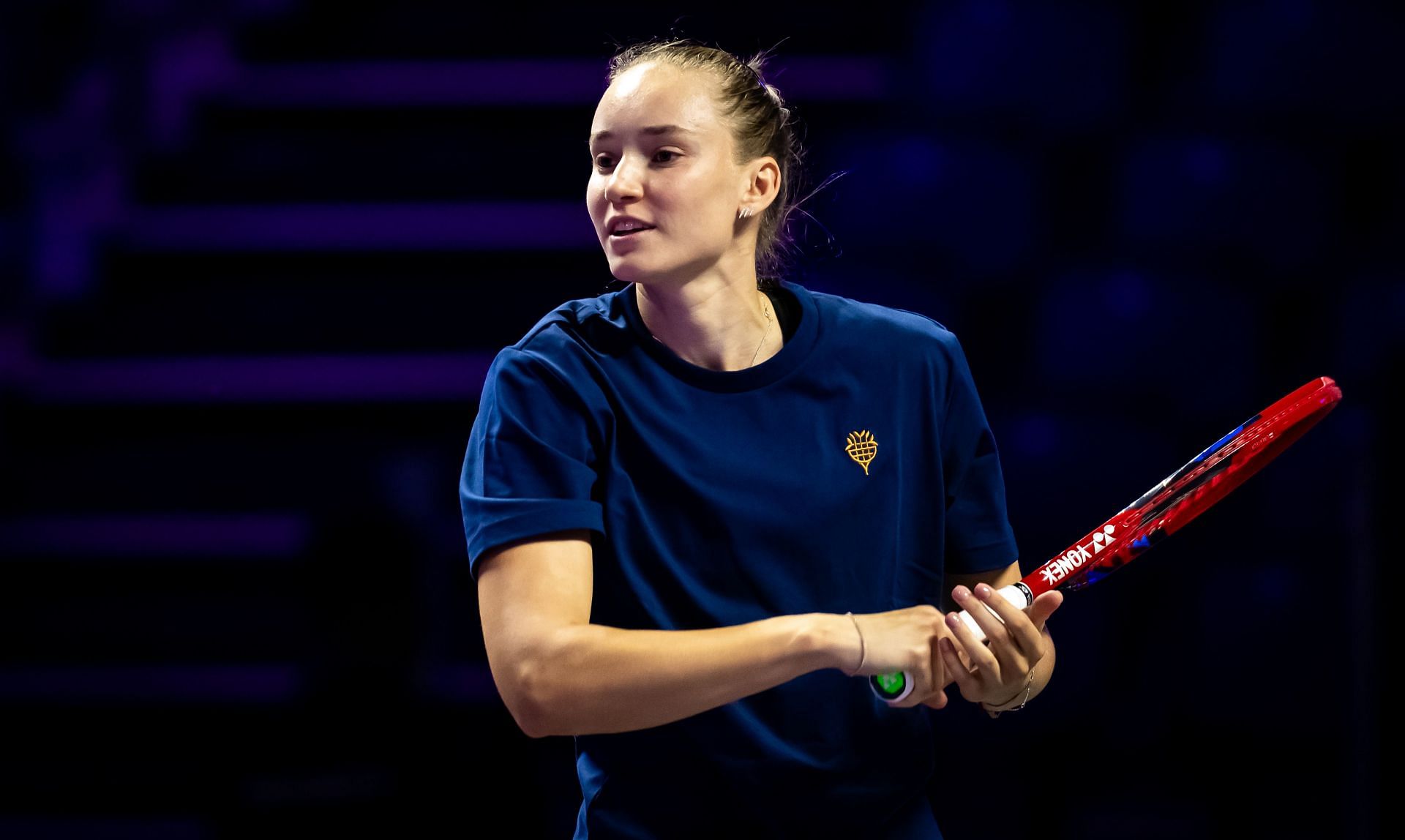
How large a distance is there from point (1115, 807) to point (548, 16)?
6.38 ft

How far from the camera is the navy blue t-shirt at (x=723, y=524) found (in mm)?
1182

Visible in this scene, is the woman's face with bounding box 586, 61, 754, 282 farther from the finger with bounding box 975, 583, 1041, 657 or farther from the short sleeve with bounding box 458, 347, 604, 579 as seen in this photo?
the finger with bounding box 975, 583, 1041, 657

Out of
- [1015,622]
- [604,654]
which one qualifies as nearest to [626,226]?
[604,654]

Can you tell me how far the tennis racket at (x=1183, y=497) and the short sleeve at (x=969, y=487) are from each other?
45 mm

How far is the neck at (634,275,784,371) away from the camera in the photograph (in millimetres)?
1289

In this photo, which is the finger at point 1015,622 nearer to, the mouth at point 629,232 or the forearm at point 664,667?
the forearm at point 664,667

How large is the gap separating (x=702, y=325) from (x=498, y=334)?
1611 mm

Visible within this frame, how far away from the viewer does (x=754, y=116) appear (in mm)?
1366

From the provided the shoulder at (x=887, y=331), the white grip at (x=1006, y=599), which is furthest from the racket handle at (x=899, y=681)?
the shoulder at (x=887, y=331)

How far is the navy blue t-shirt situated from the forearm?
0.08 meters

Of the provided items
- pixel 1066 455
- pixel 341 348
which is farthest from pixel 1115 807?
pixel 341 348

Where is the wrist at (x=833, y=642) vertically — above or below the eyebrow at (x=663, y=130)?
below

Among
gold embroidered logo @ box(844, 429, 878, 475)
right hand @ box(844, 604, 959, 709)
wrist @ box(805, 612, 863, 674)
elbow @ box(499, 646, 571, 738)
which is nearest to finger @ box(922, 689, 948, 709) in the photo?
right hand @ box(844, 604, 959, 709)

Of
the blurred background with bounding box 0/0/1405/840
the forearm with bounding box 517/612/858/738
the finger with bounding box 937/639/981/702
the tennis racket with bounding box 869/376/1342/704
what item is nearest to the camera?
the forearm with bounding box 517/612/858/738
